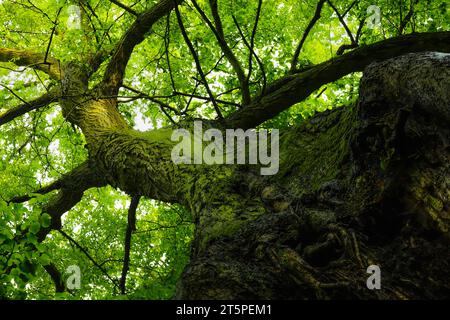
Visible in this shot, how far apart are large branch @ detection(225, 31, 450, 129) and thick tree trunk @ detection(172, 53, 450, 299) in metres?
2.68

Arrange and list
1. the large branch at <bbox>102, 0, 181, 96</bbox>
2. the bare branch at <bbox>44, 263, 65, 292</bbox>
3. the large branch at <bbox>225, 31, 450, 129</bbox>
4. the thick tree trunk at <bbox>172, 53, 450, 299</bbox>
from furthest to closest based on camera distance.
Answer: the bare branch at <bbox>44, 263, 65, 292</bbox>, the large branch at <bbox>102, 0, 181, 96</bbox>, the large branch at <bbox>225, 31, 450, 129</bbox>, the thick tree trunk at <bbox>172, 53, 450, 299</bbox>

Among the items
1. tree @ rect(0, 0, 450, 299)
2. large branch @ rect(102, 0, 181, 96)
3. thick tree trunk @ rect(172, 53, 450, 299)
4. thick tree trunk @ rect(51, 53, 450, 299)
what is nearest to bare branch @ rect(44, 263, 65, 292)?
tree @ rect(0, 0, 450, 299)

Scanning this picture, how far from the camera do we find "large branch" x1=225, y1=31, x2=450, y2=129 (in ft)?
16.5

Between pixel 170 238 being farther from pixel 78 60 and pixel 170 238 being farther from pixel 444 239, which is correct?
pixel 444 239

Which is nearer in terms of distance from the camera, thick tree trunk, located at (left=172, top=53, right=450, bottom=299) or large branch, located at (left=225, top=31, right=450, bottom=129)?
thick tree trunk, located at (left=172, top=53, right=450, bottom=299)

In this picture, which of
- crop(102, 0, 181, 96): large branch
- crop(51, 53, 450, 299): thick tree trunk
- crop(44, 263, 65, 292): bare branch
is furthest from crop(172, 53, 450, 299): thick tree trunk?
crop(44, 263, 65, 292): bare branch

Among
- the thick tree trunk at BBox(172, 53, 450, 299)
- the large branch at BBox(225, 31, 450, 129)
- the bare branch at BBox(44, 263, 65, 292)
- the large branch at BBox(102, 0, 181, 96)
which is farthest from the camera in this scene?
the bare branch at BBox(44, 263, 65, 292)

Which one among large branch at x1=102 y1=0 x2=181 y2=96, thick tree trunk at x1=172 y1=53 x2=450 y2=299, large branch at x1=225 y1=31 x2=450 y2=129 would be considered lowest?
thick tree trunk at x1=172 y1=53 x2=450 y2=299

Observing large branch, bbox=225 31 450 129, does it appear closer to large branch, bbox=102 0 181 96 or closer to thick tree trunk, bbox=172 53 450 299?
large branch, bbox=102 0 181 96

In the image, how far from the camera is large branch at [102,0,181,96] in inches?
257

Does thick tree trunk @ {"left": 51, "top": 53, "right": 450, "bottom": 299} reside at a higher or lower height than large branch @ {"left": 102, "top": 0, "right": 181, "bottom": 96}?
lower

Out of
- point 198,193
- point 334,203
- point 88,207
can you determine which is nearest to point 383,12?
point 198,193
